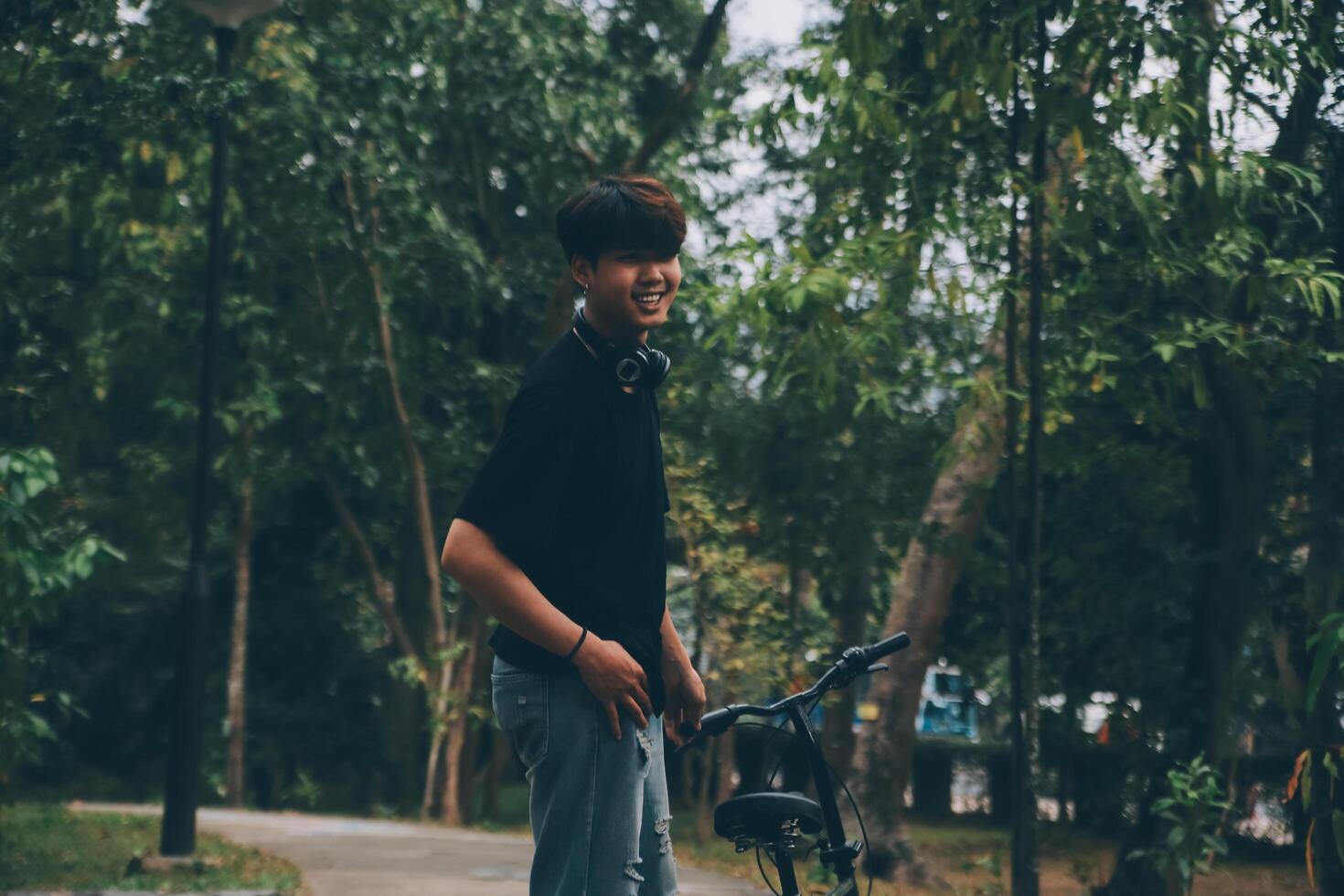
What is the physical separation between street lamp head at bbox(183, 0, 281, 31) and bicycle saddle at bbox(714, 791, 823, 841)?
7.43 m

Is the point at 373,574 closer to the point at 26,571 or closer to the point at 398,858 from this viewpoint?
the point at 398,858

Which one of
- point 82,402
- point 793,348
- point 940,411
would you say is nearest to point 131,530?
point 82,402

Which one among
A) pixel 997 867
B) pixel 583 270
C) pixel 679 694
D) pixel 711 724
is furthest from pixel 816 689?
pixel 997 867

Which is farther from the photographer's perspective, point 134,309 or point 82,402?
point 82,402

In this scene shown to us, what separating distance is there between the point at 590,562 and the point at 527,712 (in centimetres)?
27

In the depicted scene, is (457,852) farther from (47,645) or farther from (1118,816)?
(47,645)

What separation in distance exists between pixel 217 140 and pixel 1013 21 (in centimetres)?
502

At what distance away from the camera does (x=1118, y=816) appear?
526 inches

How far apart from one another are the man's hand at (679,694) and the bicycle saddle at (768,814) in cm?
18

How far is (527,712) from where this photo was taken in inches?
105

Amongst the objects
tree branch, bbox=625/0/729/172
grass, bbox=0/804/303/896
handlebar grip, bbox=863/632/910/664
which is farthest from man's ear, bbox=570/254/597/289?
tree branch, bbox=625/0/729/172

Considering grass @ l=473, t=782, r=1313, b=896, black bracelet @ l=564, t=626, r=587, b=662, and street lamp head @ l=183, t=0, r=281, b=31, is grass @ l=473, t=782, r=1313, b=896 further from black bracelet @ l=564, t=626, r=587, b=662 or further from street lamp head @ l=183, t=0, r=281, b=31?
black bracelet @ l=564, t=626, r=587, b=662

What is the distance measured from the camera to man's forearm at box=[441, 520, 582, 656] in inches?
101

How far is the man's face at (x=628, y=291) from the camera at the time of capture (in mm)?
2783
